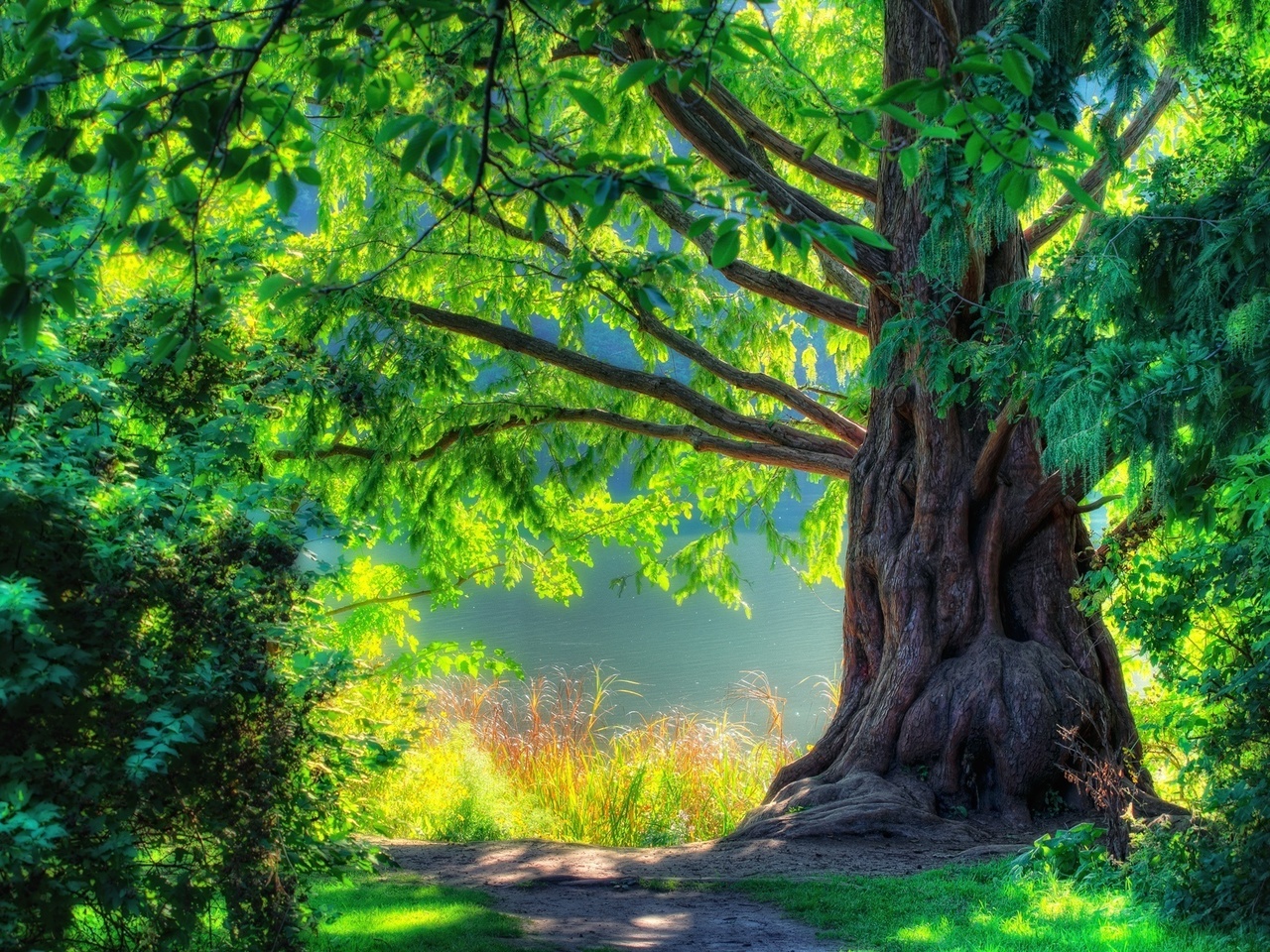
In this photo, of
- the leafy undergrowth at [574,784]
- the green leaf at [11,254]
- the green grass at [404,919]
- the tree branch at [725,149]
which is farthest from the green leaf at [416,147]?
the leafy undergrowth at [574,784]

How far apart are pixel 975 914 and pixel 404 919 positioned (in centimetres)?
230

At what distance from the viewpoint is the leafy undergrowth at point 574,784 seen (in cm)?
883

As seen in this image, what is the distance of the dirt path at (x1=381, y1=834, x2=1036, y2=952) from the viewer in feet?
15.2

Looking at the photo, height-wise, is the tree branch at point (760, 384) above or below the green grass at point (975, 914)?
above

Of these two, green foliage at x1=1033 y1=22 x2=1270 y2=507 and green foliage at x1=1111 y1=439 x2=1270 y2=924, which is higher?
green foliage at x1=1033 y1=22 x2=1270 y2=507

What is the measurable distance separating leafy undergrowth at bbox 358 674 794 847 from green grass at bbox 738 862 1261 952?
3436 mm

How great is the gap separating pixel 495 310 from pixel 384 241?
126cm

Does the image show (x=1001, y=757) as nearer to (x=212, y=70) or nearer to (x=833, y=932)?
(x=833, y=932)

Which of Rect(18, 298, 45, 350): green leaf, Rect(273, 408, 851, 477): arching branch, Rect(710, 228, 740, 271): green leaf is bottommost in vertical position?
Rect(18, 298, 45, 350): green leaf

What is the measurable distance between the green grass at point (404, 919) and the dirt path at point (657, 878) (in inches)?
7.4

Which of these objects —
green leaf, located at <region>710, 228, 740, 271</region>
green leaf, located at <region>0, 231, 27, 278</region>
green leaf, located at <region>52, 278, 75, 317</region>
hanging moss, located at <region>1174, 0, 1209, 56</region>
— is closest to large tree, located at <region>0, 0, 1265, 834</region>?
hanging moss, located at <region>1174, 0, 1209, 56</region>

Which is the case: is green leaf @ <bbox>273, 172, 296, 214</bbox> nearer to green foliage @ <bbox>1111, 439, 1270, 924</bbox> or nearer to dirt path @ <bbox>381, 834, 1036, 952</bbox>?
green foliage @ <bbox>1111, 439, 1270, 924</bbox>

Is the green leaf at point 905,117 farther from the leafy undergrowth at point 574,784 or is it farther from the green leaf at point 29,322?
the leafy undergrowth at point 574,784

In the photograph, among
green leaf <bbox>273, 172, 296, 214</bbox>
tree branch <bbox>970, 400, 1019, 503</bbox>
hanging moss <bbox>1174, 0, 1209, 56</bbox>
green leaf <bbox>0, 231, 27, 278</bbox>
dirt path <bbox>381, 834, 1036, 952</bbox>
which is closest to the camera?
green leaf <bbox>0, 231, 27, 278</bbox>
